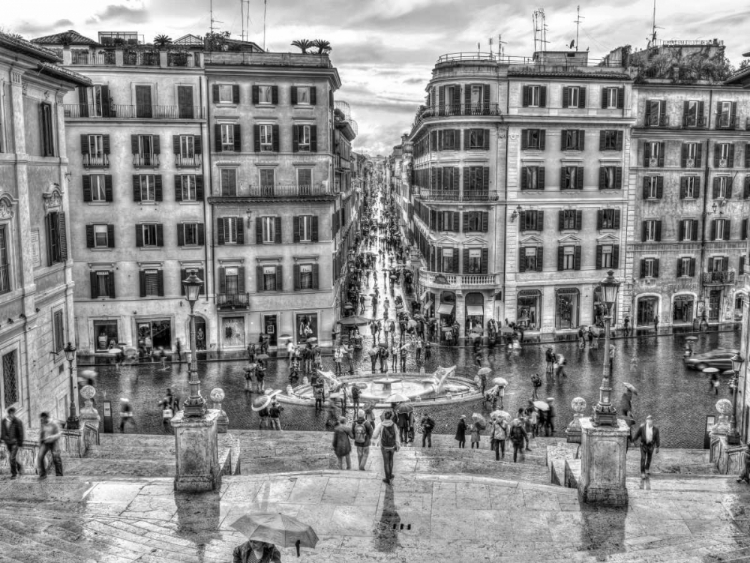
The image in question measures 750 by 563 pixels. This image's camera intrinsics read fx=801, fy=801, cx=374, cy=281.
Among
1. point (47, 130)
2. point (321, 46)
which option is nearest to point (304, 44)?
point (321, 46)

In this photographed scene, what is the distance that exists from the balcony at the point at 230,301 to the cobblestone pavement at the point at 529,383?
3745 mm

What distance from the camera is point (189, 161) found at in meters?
47.9

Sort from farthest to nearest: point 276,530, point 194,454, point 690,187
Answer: point 690,187 → point 194,454 → point 276,530

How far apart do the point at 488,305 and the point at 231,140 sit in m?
20.0

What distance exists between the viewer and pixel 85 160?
46.7 m

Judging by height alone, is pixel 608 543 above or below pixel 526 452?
above

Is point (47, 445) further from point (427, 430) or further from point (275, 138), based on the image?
point (275, 138)

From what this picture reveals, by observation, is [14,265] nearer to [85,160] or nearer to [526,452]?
[526,452]

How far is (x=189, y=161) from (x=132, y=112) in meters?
4.22

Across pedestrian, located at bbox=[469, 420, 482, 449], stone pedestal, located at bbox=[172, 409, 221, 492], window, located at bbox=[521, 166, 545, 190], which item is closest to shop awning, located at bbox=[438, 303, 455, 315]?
window, located at bbox=[521, 166, 545, 190]

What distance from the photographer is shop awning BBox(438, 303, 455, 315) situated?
53.5m

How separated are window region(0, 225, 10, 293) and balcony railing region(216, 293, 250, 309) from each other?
75.5 ft

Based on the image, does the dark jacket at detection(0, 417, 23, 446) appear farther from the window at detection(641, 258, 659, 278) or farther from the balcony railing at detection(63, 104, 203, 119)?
the window at detection(641, 258, 659, 278)

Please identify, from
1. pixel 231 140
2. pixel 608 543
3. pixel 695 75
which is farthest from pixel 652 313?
pixel 608 543
